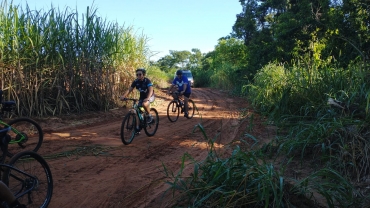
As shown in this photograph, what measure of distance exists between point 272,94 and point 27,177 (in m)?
7.86

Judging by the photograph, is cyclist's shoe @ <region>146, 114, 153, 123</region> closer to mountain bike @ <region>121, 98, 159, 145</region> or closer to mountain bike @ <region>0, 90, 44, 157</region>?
mountain bike @ <region>121, 98, 159, 145</region>

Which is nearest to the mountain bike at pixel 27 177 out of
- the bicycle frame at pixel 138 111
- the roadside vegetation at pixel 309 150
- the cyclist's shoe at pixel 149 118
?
the roadside vegetation at pixel 309 150

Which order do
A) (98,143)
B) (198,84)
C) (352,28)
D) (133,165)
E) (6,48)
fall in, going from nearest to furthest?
(133,165), (98,143), (6,48), (352,28), (198,84)

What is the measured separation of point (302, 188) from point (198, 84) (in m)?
34.5

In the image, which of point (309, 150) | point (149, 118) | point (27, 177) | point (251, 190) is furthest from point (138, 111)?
point (251, 190)

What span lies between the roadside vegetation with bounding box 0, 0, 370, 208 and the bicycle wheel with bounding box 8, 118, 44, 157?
2.30 m

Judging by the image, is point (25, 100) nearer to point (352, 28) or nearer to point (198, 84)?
point (352, 28)

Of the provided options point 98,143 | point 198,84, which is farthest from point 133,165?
point 198,84

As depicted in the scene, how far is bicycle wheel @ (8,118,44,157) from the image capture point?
5.19 meters

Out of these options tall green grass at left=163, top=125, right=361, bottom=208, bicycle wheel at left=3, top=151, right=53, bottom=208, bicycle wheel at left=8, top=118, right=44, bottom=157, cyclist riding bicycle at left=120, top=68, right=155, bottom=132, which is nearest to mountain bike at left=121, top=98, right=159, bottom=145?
cyclist riding bicycle at left=120, top=68, right=155, bottom=132

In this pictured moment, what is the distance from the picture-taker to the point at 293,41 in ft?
46.6

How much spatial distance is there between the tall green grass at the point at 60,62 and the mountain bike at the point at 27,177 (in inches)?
197

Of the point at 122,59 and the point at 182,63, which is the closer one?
the point at 122,59

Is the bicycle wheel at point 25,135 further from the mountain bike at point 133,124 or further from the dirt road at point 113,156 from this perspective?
the mountain bike at point 133,124
